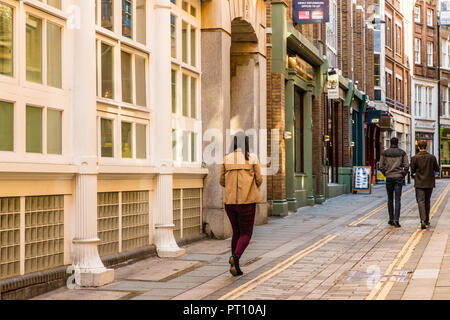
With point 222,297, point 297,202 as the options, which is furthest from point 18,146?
point 297,202

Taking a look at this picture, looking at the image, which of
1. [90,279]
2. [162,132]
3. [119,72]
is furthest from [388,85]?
[90,279]

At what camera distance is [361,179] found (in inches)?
1190

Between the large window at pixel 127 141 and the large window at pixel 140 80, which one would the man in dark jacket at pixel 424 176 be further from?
the large window at pixel 127 141

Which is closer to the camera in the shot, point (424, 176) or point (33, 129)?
point (33, 129)

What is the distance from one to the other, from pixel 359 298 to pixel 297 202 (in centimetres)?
1360

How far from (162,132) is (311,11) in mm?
10491

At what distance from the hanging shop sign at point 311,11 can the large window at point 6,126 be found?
13869 millimetres

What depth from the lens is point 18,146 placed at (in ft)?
25.4

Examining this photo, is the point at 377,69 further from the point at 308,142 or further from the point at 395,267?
the point at 395,267

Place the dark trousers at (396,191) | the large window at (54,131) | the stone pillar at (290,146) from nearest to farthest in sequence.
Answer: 1. the large window at (54,131)
2. the dark trousers at (396,191)
3. the stone pillar at (290,146)

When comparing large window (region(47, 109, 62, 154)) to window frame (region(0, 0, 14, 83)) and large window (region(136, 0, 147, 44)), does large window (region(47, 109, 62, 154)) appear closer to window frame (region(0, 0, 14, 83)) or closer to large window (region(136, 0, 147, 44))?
window frame (region(0, 0, 14, 83))

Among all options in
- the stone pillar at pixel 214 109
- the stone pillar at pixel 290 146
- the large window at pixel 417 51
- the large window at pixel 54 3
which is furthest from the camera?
the large window at pixel 417 51

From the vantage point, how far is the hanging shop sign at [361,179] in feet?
98.6

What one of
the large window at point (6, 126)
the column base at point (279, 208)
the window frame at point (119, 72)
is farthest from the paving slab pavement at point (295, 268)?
the column base at point (279, 208)
